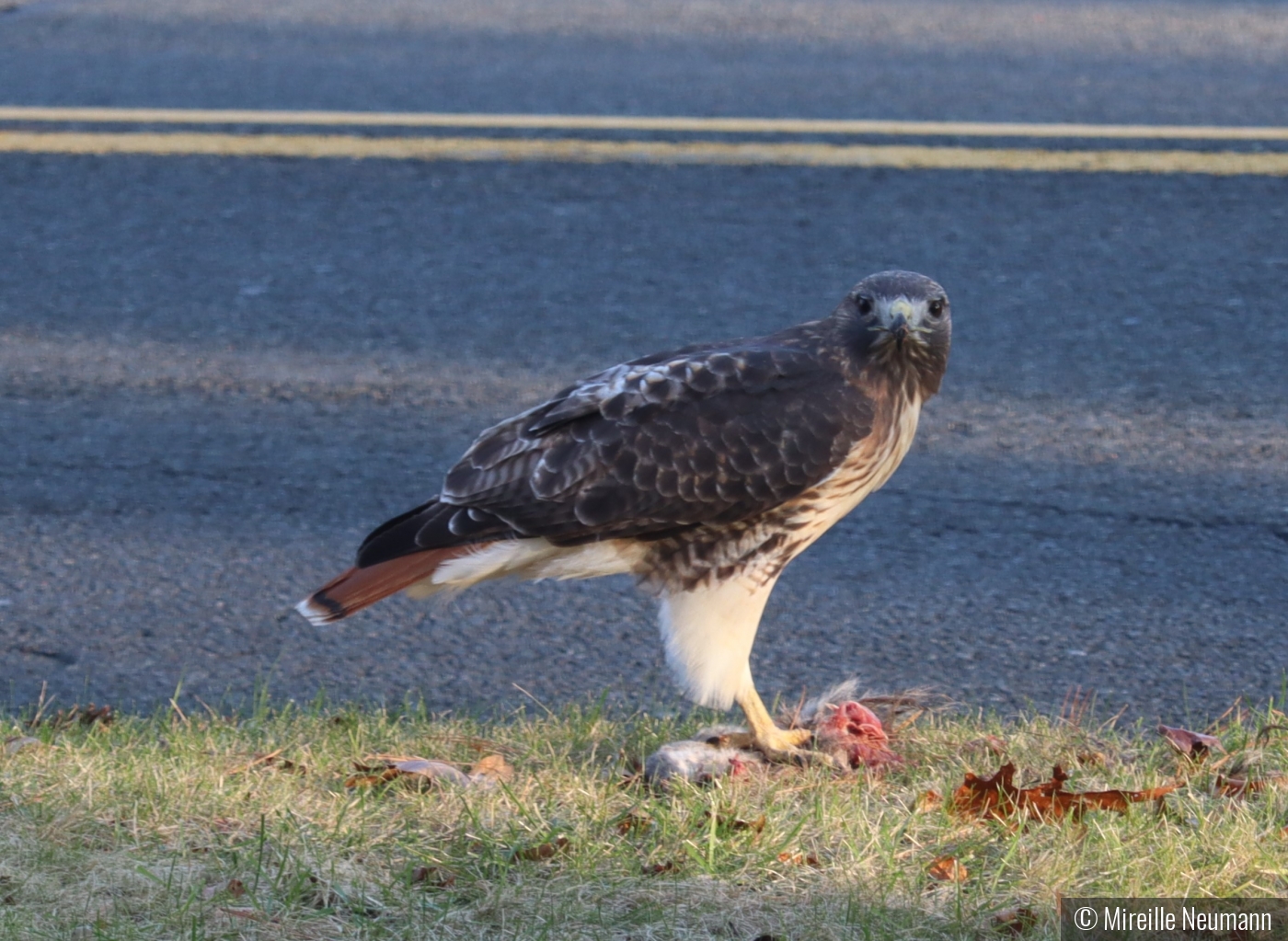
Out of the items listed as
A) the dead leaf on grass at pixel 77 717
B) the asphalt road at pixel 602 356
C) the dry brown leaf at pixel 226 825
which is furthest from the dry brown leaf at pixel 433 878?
the dead leaf on grass at pixel 77 717

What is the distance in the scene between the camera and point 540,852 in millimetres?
2820

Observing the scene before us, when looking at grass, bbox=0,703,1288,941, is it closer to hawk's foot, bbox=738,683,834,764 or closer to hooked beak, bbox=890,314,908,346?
hawk's foot, bbox=738,683,834,764

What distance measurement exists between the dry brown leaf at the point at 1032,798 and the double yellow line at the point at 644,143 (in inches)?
169

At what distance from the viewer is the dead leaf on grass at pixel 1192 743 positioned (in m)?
3.22

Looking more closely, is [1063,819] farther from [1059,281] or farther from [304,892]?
[1059,281]

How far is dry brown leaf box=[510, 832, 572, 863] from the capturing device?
2816mm

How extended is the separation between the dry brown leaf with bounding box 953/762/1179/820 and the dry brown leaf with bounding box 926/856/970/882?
205mm

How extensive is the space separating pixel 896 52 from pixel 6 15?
5.22 metres

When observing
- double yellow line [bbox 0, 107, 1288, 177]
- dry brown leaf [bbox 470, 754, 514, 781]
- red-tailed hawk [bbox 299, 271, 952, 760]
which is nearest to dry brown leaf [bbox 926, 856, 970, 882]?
red-tailed hawk [bbox 299, 271, 952, 760]

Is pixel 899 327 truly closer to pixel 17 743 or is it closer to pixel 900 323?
pixel 900 323

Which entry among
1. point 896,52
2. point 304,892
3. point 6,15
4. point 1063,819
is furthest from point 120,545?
point 6,15

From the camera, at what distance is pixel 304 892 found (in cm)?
268

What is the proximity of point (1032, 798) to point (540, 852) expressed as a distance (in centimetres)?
93

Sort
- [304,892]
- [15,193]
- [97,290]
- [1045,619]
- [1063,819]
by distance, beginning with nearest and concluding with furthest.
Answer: [304,892]
[1063,819]
[1045,619]
[97,290]
[15,193]
